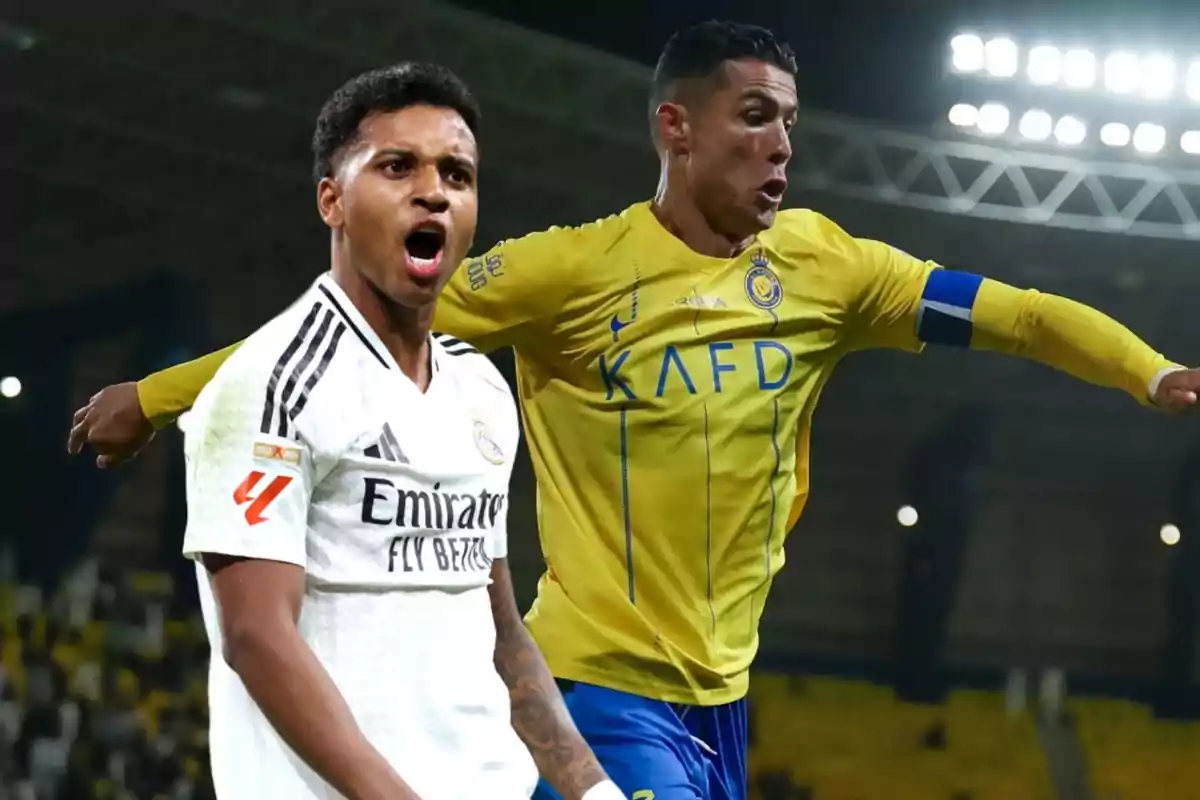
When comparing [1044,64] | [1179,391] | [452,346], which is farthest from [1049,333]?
[1044,64]

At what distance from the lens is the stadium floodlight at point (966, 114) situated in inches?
391

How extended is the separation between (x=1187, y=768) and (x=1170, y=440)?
2.38 meters

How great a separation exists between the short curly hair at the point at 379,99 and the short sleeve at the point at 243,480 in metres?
0.30

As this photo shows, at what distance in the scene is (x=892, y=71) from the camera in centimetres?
986

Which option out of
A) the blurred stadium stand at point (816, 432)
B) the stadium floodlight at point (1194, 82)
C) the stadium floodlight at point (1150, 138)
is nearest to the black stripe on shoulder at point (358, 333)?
the blurred stadium stand at point (816, 432)

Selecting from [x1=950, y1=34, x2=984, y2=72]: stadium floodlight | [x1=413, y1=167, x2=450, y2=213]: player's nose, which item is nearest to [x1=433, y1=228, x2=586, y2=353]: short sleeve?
[x1=413, y1=167, x2=450, y2=213]: player's nose

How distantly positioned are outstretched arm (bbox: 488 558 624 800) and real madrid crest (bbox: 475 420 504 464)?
0.64 ft

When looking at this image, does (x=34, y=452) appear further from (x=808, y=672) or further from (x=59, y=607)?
(x=808, y=672)

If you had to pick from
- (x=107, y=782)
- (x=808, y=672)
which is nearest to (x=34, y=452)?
(x=107, y=782)

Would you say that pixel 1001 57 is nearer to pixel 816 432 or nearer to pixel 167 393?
pixel 816 432

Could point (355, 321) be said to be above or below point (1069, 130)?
below

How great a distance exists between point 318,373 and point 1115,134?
31.2ft

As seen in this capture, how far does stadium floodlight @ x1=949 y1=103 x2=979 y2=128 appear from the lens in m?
9.94

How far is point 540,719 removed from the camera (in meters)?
1.74
